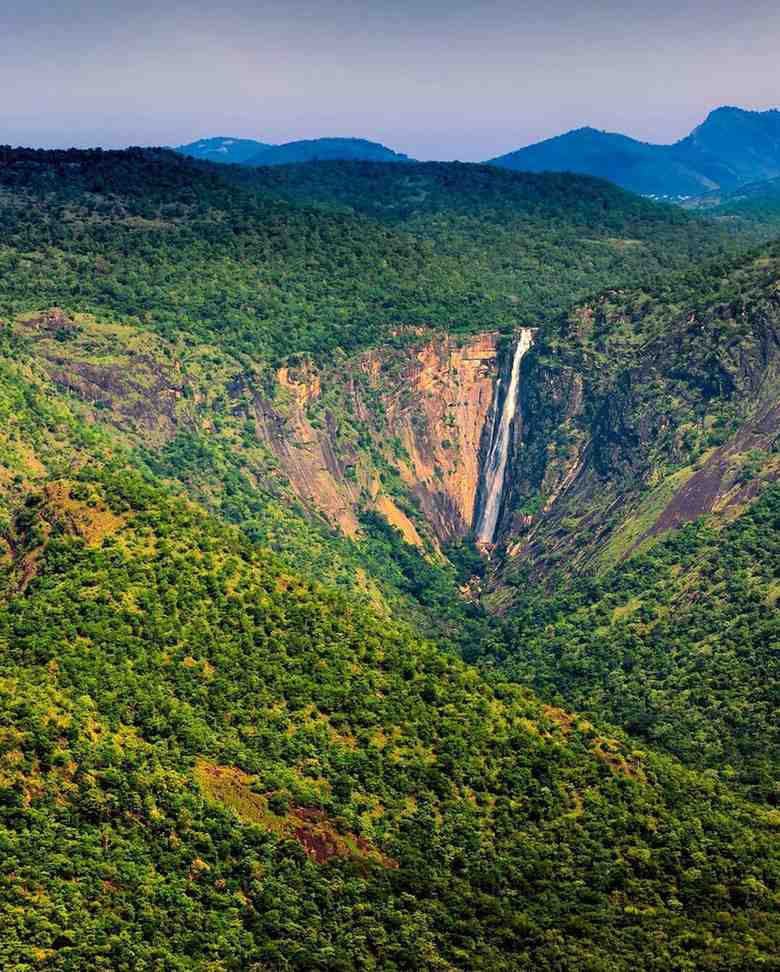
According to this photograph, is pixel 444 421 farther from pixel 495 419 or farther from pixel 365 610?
pixel 365 610

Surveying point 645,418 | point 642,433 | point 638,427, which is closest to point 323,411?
point 638,427

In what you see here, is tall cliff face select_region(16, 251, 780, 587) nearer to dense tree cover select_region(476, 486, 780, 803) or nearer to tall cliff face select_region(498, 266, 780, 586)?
tall cliff face select_region(498, 266, 780, 586)

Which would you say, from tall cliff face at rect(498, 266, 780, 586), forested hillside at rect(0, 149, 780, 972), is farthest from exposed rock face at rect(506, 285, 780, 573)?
forested hillside at rect(0, 149, 780, 972)

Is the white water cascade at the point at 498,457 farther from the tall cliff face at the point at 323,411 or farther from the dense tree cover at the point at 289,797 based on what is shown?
the dense tree cover at the point at 289,797

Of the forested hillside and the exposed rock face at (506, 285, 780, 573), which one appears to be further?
the exposed rock face at (506, 285, 780, 573)

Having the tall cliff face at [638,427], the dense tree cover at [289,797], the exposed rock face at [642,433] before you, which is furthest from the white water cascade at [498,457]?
the dense tree cover at [289,797]

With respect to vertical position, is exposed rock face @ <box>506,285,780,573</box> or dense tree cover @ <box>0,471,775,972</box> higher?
exposed rock face @ <box>506,285,780,573</box>
